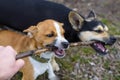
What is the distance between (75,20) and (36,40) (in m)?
0.81

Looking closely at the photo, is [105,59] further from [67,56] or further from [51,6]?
[51,6]

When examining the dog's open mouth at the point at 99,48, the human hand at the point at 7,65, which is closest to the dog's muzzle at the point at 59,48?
the dog's open mouth at the point at 99,48

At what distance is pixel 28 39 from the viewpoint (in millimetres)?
3855

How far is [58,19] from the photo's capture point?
432cm

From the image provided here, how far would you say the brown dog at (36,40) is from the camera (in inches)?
138

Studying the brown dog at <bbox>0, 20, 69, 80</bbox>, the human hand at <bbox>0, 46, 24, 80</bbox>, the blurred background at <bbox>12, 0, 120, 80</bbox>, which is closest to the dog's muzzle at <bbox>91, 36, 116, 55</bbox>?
the blurred background at <bbox>12, 0, 120, 80</bbox>

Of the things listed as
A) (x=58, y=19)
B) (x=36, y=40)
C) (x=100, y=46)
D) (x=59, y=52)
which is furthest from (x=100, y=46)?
(x=36, y=40)

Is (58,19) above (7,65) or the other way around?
above

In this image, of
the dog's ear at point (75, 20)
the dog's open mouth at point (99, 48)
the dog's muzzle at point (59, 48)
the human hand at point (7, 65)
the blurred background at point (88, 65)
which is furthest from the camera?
the blurred background at point (88, 65)

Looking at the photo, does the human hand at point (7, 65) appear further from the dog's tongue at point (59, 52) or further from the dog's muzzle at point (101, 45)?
the dog's muzzle at point (101, 45)

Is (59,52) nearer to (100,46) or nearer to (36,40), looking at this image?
(36,40)

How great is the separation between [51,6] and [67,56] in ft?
2.53

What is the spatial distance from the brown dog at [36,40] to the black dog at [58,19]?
0.36m

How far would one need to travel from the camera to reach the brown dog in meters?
3.51
